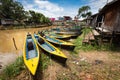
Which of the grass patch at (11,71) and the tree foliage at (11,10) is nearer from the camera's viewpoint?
the grass patch at (11,71)

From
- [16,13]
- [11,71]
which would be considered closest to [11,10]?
[16,13]

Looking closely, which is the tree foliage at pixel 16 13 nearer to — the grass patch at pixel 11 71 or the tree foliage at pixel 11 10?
the tree foliage at pixel 11 10

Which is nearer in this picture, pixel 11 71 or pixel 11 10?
pixel 11 71

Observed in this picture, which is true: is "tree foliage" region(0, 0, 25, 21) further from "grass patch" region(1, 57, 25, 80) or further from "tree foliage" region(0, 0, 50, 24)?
"grass patch" region(1, 57, 25, 80)

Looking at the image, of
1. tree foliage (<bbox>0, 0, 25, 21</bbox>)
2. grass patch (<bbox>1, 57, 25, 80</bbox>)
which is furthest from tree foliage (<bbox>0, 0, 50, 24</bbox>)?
grass patch (<bbox>1, 57, 25, 80</bbox>)

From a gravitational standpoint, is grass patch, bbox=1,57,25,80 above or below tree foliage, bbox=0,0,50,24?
below

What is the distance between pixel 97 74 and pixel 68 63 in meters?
1.98

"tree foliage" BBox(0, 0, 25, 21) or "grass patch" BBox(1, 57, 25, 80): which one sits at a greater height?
"tree foliage" BBox(0, 0, 25, 21)

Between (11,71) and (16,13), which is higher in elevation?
(16,13)

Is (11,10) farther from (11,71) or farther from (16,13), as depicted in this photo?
(11,71)

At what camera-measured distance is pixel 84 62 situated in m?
6.20

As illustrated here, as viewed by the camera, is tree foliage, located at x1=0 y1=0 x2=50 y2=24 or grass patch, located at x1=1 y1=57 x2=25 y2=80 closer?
grass patch, located at x1=1 y1=57 x2=25 y2=80

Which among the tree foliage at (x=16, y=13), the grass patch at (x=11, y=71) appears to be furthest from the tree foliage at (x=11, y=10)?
the grass patch at (x=11, y=71)

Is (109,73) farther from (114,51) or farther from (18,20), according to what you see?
(18,20)
